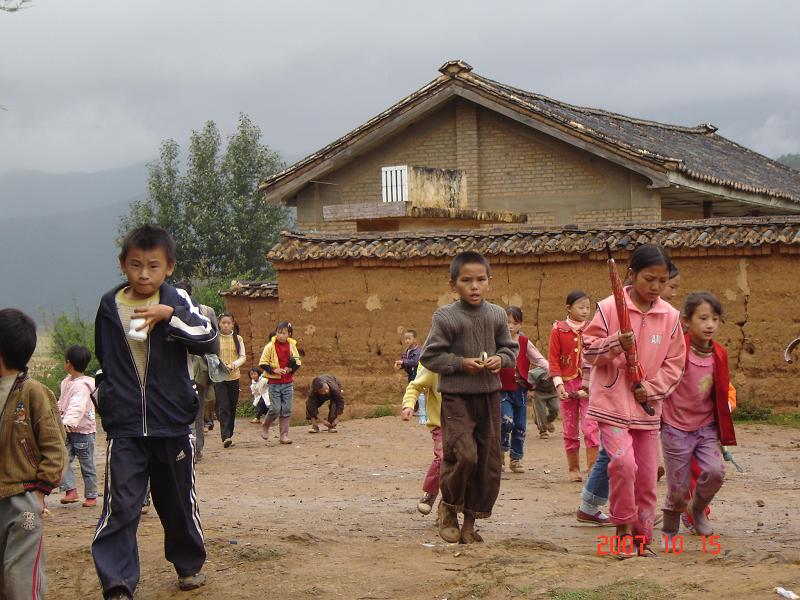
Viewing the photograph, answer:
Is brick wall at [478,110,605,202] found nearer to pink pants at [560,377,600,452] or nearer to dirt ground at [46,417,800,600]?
dirt ground at [46,417,800,600]

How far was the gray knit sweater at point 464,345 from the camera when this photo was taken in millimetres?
6938

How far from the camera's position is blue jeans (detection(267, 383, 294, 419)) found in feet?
47.6

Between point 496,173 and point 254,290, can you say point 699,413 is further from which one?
point 496,173

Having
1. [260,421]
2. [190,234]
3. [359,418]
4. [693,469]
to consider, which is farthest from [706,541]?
[190,234]

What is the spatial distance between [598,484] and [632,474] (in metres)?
1.32

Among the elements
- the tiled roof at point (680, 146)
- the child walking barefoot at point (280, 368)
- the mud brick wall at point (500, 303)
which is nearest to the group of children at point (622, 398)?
the child walking barefoot at point (280, 368)

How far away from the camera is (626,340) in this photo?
248 inches

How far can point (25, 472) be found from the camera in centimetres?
534

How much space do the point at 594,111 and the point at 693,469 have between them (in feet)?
68.3

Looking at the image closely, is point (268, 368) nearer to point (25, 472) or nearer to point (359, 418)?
point (359, 418)

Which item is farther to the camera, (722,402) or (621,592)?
(722,402)

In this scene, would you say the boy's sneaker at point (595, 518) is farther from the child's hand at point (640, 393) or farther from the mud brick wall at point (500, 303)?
the mud brick wall at point (500, 303)

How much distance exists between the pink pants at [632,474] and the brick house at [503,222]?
656 cm

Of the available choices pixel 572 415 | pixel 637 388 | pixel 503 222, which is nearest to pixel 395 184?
pixel 503 222
